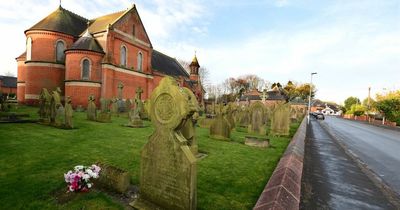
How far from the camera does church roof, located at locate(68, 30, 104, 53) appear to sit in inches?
1118

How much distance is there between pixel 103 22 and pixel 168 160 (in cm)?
3507

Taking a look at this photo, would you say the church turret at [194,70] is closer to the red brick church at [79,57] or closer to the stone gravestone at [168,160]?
the red brick church at [79,57]

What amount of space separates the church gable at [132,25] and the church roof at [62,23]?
6568 mm

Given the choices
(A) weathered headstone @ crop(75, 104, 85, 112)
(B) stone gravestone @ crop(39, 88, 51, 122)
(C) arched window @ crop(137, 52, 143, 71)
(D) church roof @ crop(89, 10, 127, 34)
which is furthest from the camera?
(C) arched window @ crop(137, 52, 143, 71)

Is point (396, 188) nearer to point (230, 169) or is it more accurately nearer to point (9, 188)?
point (230, 169)

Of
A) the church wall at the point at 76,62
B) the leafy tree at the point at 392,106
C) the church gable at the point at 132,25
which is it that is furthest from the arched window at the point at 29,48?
the leafy tree at the point at 392,106

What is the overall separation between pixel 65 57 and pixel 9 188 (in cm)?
2991

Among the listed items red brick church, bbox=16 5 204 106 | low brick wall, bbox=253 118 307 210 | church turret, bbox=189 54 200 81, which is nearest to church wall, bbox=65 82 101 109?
red brick church, bbox=16 5 204 106

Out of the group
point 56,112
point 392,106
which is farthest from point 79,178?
point 392,106

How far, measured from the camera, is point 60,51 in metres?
30.9

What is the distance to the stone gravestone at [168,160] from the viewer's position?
12.5ft

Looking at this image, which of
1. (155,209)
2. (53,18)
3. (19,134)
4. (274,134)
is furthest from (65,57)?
(155,209)

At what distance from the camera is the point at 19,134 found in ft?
31.9

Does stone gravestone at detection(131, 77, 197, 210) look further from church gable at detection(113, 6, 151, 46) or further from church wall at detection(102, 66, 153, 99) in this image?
church gable at detection(113, 6, 151, 46)
